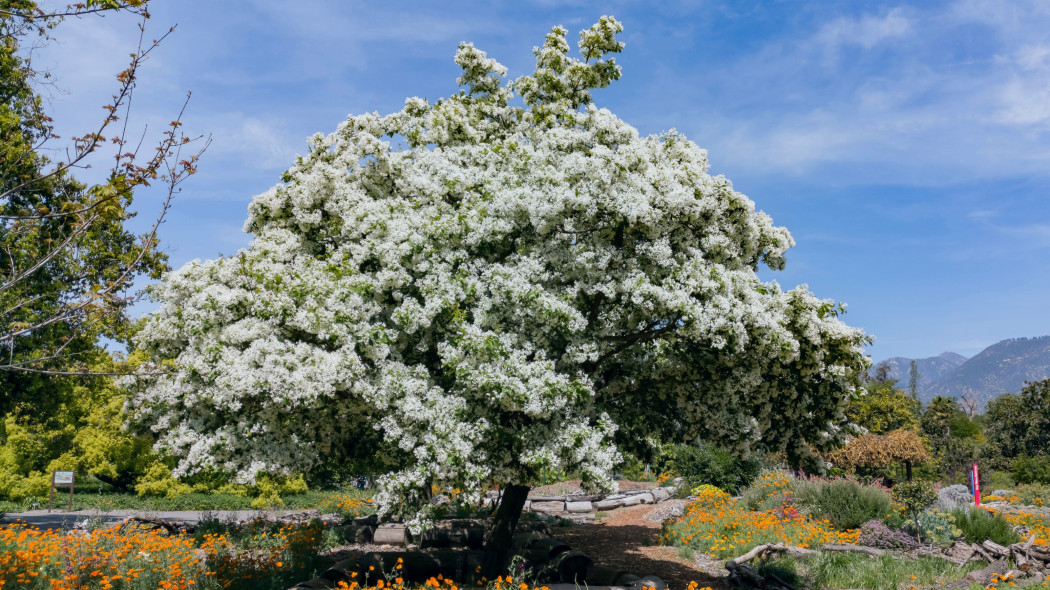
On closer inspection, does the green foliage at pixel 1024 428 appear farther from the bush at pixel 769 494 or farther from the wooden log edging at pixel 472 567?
the wooden log edging at pixel 472 567

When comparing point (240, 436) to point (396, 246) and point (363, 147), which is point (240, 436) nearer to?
point (396, 246)

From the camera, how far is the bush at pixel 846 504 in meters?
15.8

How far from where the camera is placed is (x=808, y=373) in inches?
378

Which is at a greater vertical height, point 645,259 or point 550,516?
point 645,259

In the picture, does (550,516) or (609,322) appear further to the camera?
(550,516)

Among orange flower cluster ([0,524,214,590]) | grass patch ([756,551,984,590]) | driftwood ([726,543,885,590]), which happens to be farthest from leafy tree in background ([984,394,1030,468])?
orange flower cluster ([0,524,214,590])

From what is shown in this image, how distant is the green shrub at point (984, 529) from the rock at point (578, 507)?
1127 centimetres

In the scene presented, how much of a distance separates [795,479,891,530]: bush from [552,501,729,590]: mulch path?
3938mm

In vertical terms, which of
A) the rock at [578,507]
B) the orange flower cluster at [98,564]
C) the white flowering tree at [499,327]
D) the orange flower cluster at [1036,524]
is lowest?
the rock at [578,507]

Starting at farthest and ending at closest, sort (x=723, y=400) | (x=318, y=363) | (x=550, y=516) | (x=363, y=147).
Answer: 1. (x=550, y=516)
2. (x=363, y=147)
3. (x=723, y=400)
4. (x=318, y=363)

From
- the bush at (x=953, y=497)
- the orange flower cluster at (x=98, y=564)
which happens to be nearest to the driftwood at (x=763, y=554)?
the bush at (x=953, y=497)

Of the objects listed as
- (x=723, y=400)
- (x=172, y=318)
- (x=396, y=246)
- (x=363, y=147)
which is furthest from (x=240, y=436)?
(x=723, y=400)

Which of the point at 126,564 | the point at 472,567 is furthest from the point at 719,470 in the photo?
the point at 126,564

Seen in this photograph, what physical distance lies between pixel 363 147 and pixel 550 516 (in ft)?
44.3
